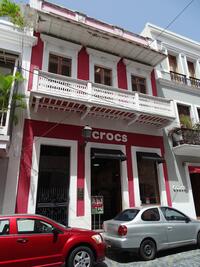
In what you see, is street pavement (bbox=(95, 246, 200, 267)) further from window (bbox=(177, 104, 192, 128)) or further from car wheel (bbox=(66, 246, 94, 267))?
window (bbox=(177, 104, 192, 128))

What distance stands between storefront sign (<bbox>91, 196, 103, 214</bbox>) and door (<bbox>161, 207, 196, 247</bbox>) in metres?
3.31

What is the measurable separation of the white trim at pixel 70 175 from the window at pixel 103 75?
177 inches

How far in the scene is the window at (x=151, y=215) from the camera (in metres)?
6.79

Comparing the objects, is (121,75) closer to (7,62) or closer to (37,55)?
(37,55)

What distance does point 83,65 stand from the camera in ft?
38.5

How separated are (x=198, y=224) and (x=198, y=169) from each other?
575 cm

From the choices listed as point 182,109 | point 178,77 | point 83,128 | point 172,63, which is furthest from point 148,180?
point 172,63

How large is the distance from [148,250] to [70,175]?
4575 mm

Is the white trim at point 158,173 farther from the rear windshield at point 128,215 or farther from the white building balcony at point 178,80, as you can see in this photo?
the white building balcony at point 178,80

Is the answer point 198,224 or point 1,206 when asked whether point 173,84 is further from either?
point 1,206

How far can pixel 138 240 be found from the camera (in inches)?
245

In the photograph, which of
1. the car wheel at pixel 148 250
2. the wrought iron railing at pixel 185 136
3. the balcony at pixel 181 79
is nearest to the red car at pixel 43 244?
the car wheel at pixel 148 250

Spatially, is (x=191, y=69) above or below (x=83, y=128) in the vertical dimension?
above

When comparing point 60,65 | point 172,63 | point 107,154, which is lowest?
point 107,154
